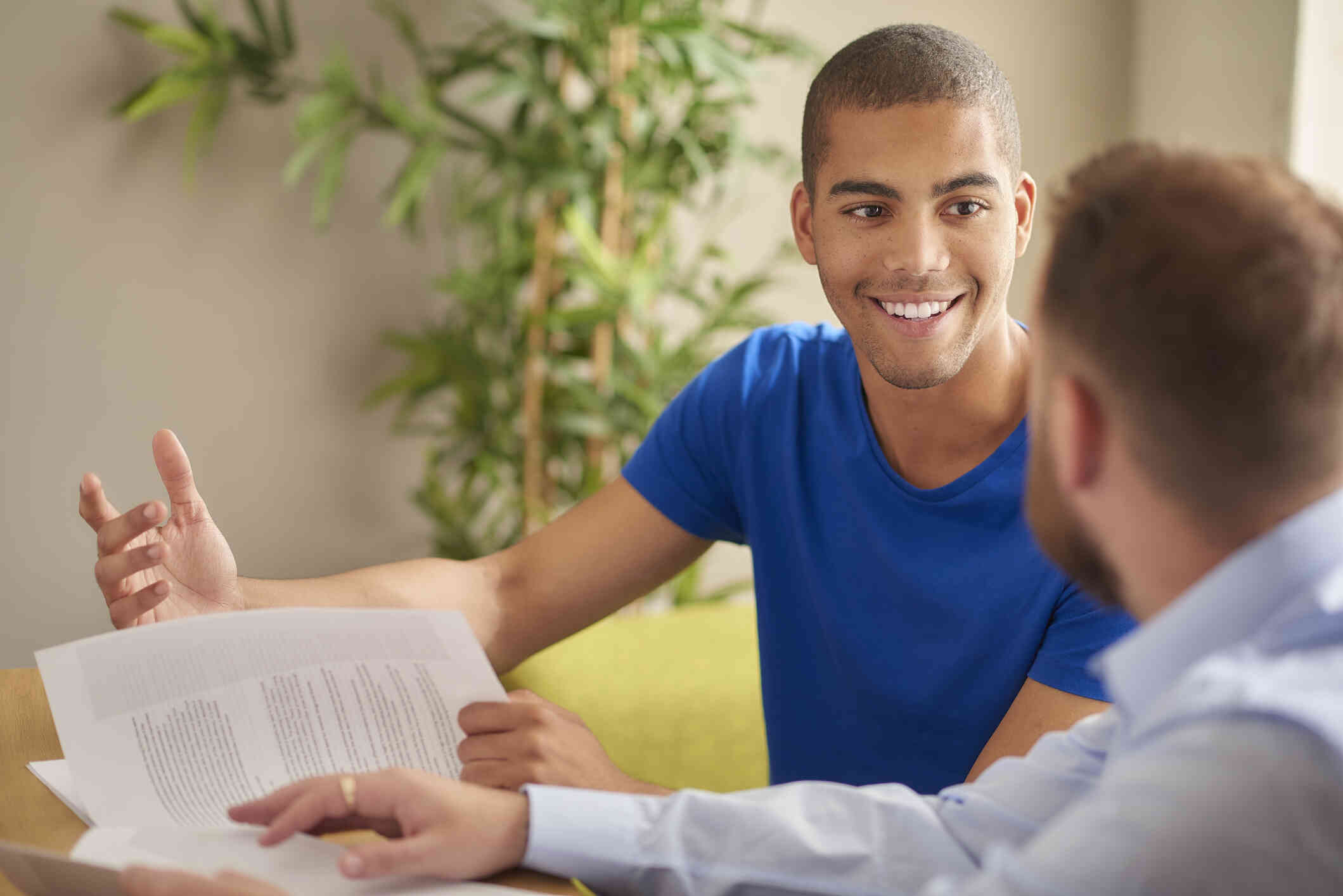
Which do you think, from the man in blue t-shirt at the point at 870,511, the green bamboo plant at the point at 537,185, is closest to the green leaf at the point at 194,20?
the green bamboo plant at the point at 537,185

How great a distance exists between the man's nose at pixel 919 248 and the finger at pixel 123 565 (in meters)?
0.72

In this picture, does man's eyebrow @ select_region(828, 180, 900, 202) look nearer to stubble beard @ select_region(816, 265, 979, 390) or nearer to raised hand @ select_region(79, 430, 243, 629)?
stubble beard @ select_region(816, 265, 979, 390)

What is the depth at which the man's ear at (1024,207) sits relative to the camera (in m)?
1.19

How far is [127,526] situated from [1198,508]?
812 millimetres

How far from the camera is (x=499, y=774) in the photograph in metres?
0.79

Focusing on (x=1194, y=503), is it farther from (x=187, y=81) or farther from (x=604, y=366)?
(x=187, y=81)

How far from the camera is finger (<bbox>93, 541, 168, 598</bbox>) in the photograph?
91cm

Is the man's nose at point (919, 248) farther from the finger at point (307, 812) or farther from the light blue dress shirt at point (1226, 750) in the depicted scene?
the finger at point (307, 812)

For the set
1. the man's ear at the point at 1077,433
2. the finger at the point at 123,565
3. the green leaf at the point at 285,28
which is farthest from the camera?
the green leaf at the point at 285,28

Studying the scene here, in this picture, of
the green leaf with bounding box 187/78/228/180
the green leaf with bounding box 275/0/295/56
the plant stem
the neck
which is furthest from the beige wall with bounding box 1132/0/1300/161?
the green leaf with bounding box 187/78/228/180

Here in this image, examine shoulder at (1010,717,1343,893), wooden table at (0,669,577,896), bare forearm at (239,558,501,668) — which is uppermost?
shoulder at (1010,717,1343,893)

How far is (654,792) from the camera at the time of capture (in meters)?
0.84

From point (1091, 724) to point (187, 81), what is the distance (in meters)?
2.11

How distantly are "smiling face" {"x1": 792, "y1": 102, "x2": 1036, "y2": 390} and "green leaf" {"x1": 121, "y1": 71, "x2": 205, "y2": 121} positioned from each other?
1533mm
